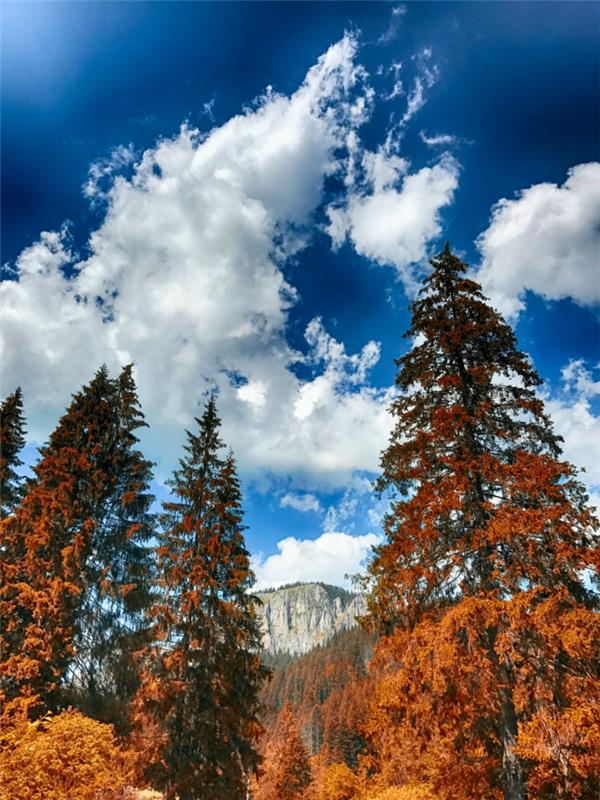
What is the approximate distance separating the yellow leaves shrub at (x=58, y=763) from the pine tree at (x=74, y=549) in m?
2.66

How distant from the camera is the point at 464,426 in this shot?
35.1 feet

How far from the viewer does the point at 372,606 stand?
1057 centimetres

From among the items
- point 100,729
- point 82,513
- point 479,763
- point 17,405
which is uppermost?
point 17,405

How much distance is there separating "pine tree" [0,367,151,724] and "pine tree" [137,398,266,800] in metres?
1.46

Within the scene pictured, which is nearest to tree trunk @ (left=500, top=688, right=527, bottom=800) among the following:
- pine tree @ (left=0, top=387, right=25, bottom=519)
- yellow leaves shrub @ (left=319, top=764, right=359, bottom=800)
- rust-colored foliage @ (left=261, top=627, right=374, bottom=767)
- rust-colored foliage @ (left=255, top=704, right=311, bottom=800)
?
pine tree @ (left=0, top=387, right=25, bottom=519)

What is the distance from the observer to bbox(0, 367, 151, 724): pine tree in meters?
12.3

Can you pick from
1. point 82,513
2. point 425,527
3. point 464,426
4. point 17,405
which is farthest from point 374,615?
point 17,405

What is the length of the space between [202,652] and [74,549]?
209 inches

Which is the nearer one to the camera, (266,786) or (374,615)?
(374,615)

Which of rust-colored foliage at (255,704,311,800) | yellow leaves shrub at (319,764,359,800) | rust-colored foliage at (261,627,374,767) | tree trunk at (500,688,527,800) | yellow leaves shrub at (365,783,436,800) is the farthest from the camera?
rust-colored foliage at (261,627,374,767)

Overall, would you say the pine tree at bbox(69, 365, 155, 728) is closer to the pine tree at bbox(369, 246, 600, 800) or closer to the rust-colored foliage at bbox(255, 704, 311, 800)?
the pine tree at bbox(369, 246, 600, 800)

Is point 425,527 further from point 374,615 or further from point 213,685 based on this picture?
point 213,685

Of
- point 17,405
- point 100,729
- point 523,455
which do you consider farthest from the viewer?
point 17,405

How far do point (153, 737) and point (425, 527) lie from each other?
10826 millimetres
